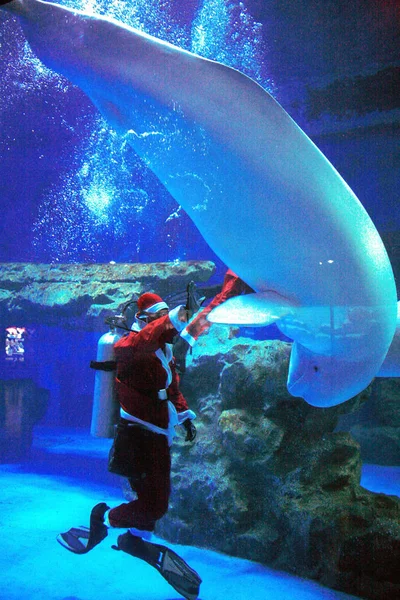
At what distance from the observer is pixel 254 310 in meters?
1.84

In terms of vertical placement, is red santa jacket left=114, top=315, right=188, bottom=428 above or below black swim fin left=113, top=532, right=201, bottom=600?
above

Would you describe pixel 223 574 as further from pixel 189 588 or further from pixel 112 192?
pixel 112 192

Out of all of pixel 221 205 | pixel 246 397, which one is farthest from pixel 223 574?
pixel 221 205

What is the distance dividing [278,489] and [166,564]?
1.35m

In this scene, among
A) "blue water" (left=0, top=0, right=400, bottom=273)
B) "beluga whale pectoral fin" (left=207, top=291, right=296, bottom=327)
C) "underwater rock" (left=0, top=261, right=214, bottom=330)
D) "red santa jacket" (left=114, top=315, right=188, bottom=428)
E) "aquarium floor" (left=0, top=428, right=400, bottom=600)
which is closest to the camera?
"beluga whale pectoral fin" (left=207, top=291, right=296, bottom=327)

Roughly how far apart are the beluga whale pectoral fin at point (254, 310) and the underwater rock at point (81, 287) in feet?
15.7

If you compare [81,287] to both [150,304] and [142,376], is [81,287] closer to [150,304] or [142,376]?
[150,304]

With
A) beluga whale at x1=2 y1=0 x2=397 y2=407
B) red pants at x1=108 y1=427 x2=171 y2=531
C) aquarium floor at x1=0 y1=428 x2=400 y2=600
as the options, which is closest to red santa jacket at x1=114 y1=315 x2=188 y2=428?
red pants at x1=108 y1=427 x2=171 y2=531

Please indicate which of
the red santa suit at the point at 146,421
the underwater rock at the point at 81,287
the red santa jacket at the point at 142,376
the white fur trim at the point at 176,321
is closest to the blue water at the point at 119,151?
the white fur trim at the point at 176,321

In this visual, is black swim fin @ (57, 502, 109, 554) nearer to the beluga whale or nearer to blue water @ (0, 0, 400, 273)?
the beluga whale

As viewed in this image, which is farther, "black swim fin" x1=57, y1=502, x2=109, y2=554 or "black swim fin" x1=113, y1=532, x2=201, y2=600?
"black swim fin" x1=57, y1=502, x2=109, y2=554

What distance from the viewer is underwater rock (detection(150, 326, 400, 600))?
3.27 metres

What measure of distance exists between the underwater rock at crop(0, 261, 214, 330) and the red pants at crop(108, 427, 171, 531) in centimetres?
407

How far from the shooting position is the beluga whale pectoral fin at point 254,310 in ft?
5.79
